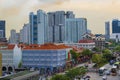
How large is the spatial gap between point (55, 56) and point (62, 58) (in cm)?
360

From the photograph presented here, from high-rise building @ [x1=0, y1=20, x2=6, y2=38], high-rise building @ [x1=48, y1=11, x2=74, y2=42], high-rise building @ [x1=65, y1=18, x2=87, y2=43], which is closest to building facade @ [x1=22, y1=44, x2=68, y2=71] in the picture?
high-rise building @ [x1=48, y1=11, x2=74, y2=42]

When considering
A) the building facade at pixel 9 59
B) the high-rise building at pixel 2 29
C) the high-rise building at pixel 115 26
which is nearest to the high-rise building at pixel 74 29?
the high-rise building at pixel 2 29

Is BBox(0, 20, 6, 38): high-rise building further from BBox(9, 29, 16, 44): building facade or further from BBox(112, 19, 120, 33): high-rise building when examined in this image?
BBox(112, 19, 120, 33): high-rise building

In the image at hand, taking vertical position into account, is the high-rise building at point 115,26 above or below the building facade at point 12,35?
above

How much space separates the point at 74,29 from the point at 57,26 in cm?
591

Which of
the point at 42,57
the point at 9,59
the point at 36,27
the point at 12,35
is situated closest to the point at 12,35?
the point at 12,35

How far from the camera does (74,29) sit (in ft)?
327

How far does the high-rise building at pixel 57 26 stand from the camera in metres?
95.5

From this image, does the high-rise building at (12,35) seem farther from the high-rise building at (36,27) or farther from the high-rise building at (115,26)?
the high-rise building at (115,26)

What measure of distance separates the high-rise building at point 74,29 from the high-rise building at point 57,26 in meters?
1.51

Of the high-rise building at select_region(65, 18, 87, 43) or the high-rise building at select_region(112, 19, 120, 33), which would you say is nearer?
the high-rise building at select_region(65, 18, 87, 43)

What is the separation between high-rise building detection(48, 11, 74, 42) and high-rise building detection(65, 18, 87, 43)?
1511mm

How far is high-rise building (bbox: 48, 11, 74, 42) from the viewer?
95500 mm

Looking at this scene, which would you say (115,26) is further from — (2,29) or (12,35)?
(2,29)
